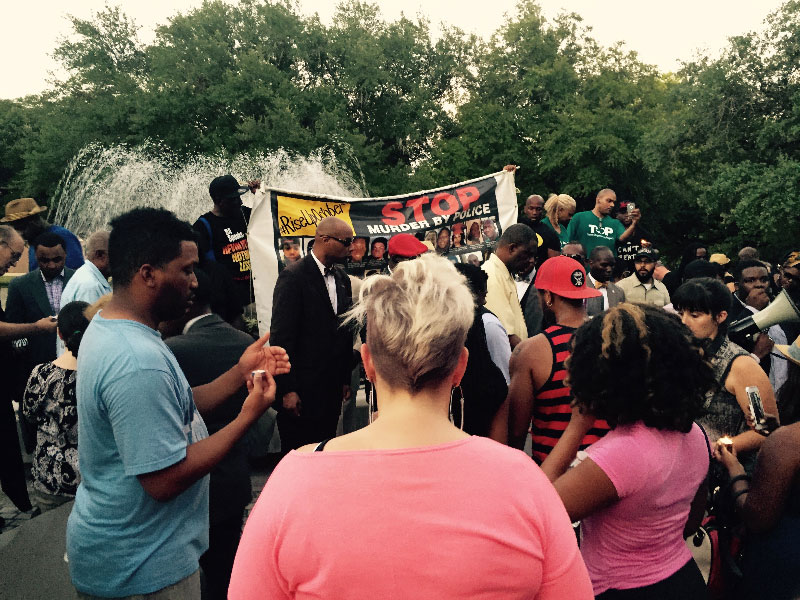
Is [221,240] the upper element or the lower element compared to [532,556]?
upper

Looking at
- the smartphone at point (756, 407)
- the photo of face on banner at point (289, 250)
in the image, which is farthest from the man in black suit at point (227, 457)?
the photo of face on banner at point (289, 250)

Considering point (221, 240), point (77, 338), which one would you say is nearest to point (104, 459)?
point (77, 338)

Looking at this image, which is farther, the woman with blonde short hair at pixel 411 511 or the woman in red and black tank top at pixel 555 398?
the woman in red and black tank top at pixel 555 398

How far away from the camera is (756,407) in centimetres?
268

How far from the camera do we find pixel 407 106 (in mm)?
36688

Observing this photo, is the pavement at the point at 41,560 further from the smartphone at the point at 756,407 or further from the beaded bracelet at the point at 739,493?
the beaded bracelet at the point at 739,493

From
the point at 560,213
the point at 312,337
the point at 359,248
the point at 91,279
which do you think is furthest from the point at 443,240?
the point at 91,279

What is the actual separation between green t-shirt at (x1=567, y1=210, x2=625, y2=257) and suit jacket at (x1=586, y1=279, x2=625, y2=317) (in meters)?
1.18

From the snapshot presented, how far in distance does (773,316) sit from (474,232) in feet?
14.5

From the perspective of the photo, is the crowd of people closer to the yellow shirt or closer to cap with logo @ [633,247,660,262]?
the yellow shirt

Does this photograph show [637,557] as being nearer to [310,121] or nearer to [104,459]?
[104,459]

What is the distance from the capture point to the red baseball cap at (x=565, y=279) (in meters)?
3.27

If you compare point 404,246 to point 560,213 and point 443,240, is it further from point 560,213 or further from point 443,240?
point 560,213

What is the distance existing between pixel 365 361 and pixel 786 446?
1.46 meters
